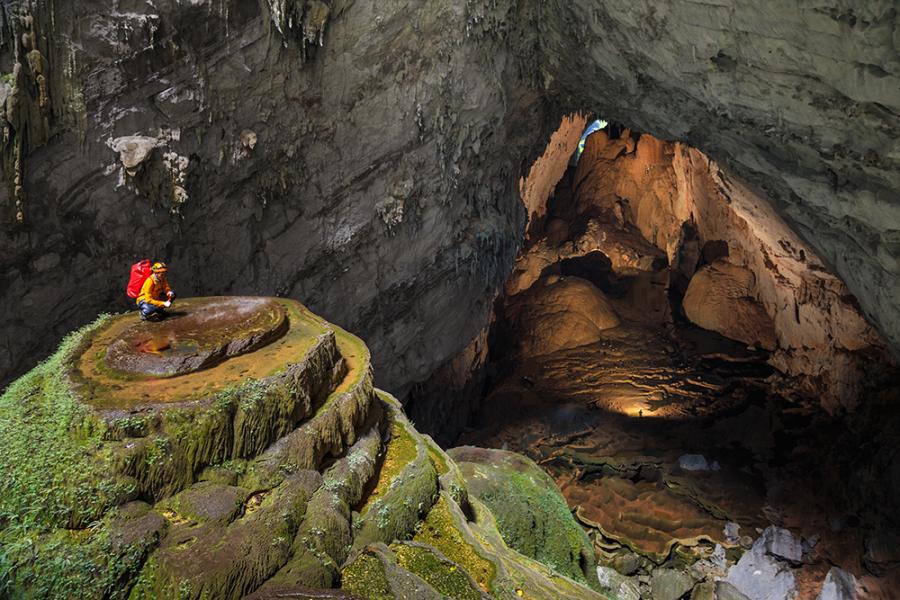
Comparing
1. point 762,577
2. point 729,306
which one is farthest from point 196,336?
point 729,306

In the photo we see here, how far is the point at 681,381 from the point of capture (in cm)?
1524

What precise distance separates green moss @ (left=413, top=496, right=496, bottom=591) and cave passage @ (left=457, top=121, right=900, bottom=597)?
5.87 meters

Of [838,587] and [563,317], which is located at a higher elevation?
[563,317]

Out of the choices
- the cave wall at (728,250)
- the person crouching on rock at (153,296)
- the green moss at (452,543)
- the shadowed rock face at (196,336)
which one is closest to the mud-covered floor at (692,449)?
the cave wall at (728,250)

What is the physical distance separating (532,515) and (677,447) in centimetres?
584

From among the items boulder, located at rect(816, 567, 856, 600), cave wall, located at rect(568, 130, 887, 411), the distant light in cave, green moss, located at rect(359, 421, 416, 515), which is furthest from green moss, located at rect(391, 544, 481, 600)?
the distant light in cave

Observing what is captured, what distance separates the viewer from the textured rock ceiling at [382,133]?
726cm

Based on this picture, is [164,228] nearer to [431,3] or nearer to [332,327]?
[332,327]

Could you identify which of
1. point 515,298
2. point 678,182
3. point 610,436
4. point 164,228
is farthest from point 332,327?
point 678,182

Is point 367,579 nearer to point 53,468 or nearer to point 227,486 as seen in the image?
point 227,486

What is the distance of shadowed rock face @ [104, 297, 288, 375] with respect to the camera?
559 centimetres

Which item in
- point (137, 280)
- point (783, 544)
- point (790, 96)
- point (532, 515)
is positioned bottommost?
point (783, 544)

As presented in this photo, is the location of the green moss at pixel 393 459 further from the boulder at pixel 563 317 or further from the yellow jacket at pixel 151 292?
the boulder at pixel 563 317

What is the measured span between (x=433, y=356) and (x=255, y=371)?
7895 mm
